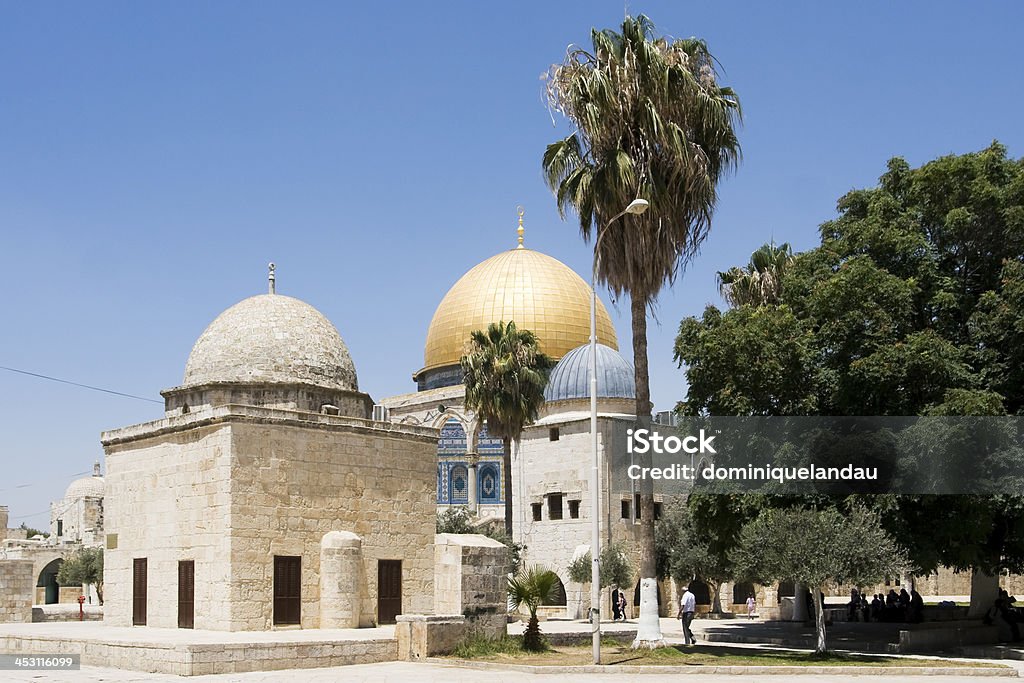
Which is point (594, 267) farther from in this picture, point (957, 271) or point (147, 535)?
point (147, 535)

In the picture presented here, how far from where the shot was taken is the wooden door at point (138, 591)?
22994 millimetres

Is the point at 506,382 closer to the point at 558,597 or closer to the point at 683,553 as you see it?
the point at 683,553

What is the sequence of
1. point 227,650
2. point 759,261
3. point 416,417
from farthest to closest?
point 416,417, point 759,261, point 227,650

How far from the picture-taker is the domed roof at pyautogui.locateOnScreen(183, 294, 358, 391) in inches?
992

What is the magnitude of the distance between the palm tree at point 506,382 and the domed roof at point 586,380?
432 cm

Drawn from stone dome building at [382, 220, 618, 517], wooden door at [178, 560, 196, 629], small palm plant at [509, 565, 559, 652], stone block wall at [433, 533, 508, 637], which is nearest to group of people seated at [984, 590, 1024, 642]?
small palm plant at [509, 565, 559, 652]

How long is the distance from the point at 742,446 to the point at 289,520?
938cm

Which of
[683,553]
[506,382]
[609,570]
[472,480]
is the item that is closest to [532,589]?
[506,382]

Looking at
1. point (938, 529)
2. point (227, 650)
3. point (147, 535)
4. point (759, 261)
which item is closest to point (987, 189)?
point (938, 529)

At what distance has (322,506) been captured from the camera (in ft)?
72.7

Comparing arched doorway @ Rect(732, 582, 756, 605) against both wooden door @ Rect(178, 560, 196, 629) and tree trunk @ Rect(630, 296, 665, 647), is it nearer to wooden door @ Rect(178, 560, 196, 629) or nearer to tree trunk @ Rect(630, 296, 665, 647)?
tree trunk @ Rect(630, 296, 665, 647)

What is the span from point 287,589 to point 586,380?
2076 cm

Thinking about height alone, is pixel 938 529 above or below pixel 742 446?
below

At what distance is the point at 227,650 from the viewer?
1659 centimetres
